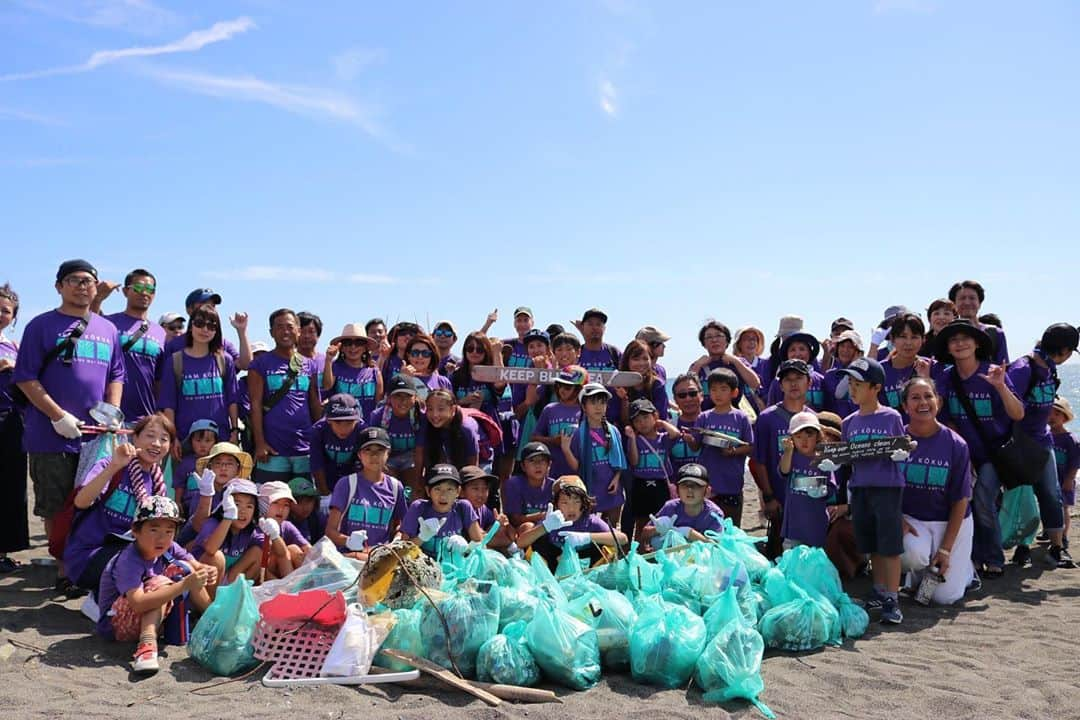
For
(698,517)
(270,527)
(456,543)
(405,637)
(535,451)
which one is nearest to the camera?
(405,637)

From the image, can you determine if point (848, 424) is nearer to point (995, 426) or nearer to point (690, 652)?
point (995, 426)

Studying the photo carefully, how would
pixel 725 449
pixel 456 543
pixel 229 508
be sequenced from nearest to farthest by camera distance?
pixel 229 508 < pixel 456 543 < pixel 725 449

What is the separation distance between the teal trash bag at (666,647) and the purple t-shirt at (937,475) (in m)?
2.44

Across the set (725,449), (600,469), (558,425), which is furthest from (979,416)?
(558,425)

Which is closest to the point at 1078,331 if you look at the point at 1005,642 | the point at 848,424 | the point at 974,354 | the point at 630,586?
the point at 974,354

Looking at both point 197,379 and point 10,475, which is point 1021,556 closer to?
point 197,379

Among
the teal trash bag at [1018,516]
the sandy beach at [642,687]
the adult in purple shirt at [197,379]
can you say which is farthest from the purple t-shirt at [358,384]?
the teal trash bag at [1018,516]

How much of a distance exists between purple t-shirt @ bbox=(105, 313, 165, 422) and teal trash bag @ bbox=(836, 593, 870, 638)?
521 cm

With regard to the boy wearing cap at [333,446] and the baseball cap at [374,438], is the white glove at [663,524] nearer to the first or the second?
the baseball cap at [374,438]

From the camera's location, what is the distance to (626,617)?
15.7 feet

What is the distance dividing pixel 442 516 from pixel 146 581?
1932mm

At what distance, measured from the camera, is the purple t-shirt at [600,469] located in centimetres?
691

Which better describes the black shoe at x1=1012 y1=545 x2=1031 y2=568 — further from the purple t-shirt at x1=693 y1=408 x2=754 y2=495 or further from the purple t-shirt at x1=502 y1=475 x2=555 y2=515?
the purple t-shirt at x1=502 y1=475 x2=555 y2=515

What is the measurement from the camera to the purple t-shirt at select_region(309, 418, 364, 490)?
6.72m
